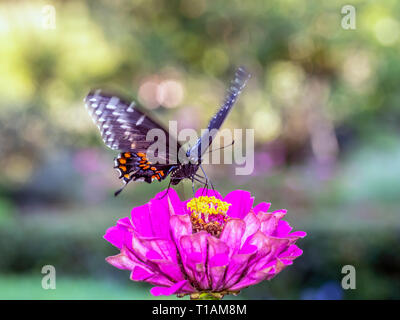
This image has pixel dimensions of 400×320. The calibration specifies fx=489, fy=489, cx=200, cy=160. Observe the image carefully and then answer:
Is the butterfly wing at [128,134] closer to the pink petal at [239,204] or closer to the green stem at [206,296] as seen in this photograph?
the pink petal at [239,204]

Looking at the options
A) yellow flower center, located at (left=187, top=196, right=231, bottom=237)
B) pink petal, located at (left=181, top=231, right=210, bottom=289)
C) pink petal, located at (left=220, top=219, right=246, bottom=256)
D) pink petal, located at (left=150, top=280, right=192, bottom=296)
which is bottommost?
pink petal, located at (left=150, top=280, right=192, bottom=296)

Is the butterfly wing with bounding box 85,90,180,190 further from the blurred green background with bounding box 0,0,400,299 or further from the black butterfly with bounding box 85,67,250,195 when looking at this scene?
the blurred green background with bounding box 0,0,400,299

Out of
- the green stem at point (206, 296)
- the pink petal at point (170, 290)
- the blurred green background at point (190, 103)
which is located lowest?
the green stem at point (206, 296)

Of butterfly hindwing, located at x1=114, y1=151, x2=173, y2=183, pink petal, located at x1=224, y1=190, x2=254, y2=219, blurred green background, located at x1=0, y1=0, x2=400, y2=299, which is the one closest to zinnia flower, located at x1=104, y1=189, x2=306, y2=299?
pink petal, located at x1=224, y1=190, x2=254, y2=219

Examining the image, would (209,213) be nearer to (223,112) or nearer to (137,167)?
(223,112)

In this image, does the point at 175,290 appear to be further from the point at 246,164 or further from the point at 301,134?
the point at 301,134

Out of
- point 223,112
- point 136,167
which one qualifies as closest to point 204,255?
point 223,112

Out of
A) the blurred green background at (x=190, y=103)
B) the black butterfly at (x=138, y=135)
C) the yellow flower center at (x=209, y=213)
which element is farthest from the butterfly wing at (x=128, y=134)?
the blurred green background at (x=190, y=103)
